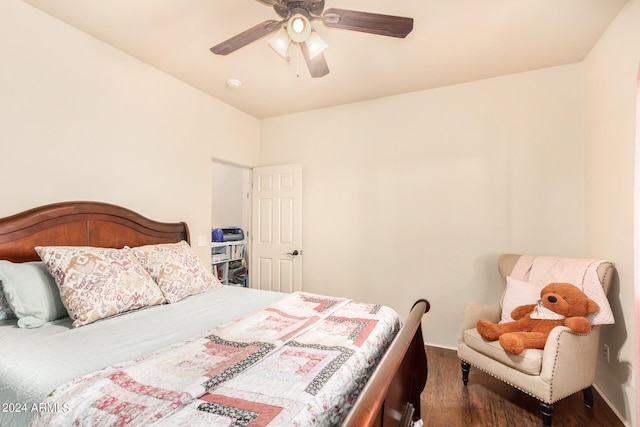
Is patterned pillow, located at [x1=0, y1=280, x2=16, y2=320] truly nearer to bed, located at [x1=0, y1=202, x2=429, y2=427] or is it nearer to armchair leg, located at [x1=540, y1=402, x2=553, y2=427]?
bed, located at [x1=0, y1=202, x2=429, y2=427]

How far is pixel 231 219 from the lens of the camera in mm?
5676

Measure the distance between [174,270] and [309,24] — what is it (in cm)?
185

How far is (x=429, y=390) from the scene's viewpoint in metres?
2.39

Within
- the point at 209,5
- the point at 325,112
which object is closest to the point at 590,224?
the point at 325,112

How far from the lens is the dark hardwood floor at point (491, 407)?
6.52ft

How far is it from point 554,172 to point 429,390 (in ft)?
7.31

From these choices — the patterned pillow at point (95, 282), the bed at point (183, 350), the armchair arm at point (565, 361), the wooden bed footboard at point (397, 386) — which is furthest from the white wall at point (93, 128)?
the armchair arm at point (565, 361)

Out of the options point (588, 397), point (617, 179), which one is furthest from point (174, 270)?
point (617, 179)

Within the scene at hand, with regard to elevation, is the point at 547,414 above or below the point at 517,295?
below

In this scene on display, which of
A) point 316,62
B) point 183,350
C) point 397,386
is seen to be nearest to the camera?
point 183,350

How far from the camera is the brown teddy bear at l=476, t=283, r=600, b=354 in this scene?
1958 mm

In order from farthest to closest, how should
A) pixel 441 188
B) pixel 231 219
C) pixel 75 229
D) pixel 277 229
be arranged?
pixel 231 219
pixel 277 229
pixel 441 188
pixel 75 229

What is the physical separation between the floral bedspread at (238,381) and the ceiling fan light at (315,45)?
1.64 metres

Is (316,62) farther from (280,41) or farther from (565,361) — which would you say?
(565,361)
